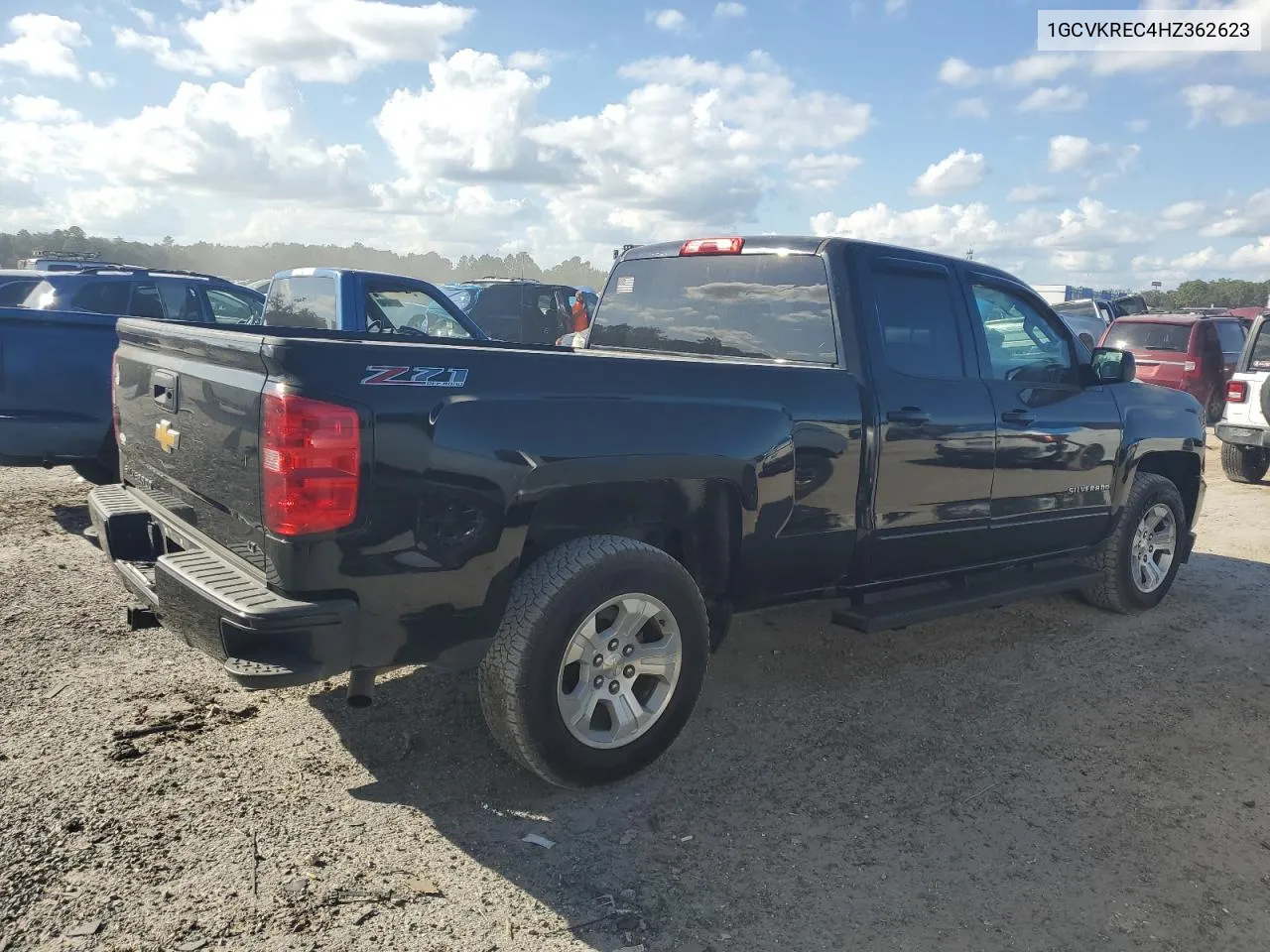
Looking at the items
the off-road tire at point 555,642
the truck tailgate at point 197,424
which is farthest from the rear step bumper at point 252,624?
the off-road tire at point 555,642

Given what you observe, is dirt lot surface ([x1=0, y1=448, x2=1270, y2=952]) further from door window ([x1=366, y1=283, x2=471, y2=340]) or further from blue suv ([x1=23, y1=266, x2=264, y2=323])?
blue suv ([x1=23, y1=266, x2=264, y2=323])

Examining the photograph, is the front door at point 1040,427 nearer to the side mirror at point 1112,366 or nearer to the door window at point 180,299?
the side mirror at point 1112,366

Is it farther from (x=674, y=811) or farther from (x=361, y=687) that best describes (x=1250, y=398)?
(x=361, y=687)

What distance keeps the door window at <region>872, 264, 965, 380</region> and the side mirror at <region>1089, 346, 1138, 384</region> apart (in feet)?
3.61

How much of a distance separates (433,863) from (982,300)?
11.8ft

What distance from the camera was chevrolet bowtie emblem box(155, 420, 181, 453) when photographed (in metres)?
3.37

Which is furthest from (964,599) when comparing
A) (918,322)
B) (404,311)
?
(404,311)

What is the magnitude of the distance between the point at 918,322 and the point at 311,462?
9.37 feet

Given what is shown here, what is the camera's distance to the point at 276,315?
8.30m

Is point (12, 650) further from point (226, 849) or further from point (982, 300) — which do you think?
point (982, 300)

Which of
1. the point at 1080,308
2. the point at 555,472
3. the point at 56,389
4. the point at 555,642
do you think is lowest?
the point at 555,642

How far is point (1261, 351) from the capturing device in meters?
9.87

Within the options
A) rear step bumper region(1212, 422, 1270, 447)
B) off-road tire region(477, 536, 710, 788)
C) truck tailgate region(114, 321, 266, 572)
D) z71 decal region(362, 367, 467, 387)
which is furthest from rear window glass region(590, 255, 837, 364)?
rear step bumper region(1212, 422, 1270, 447)

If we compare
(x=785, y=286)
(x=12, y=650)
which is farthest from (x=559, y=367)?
(x=12, y=650)
